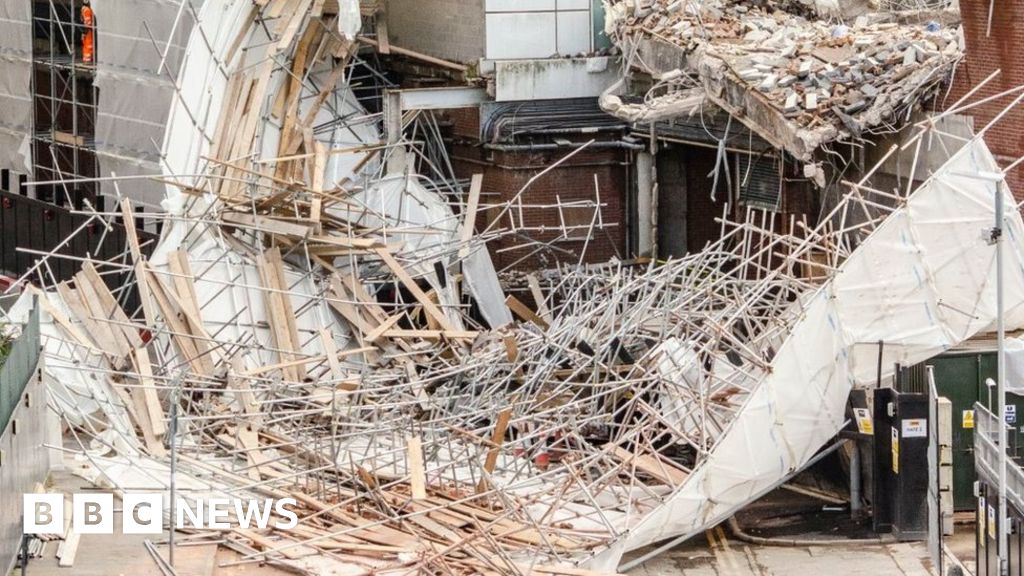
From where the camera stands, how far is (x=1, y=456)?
18.5 meters

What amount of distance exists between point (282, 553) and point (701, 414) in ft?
14.0

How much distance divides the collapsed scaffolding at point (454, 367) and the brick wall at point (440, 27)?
5.99m

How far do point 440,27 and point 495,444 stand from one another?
13924 millimetres

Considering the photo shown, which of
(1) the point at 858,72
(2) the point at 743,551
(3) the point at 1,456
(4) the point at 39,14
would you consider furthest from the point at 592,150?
(3) the point at 1,456

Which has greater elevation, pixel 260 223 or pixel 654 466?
pixel 260 223

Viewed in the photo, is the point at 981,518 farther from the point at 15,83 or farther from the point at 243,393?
the point at 15,83

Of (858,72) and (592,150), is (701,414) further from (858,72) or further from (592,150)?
(592,150)

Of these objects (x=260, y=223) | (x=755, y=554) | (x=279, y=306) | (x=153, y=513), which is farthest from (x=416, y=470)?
(x=260, y=223)

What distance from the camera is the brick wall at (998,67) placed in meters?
24.5

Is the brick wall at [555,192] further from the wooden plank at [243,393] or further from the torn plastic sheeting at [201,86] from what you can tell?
the wooden plank at [243,393]

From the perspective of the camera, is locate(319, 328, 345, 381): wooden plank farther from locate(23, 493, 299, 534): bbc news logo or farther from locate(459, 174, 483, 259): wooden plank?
locate(459, 174, 483, 259): wooden plank

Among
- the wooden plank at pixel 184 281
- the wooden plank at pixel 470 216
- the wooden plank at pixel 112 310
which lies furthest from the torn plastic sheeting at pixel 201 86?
the wooden plank at pixel 470 216

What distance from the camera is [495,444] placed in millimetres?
21547

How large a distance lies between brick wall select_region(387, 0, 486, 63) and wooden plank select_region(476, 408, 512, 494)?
12.5 m
